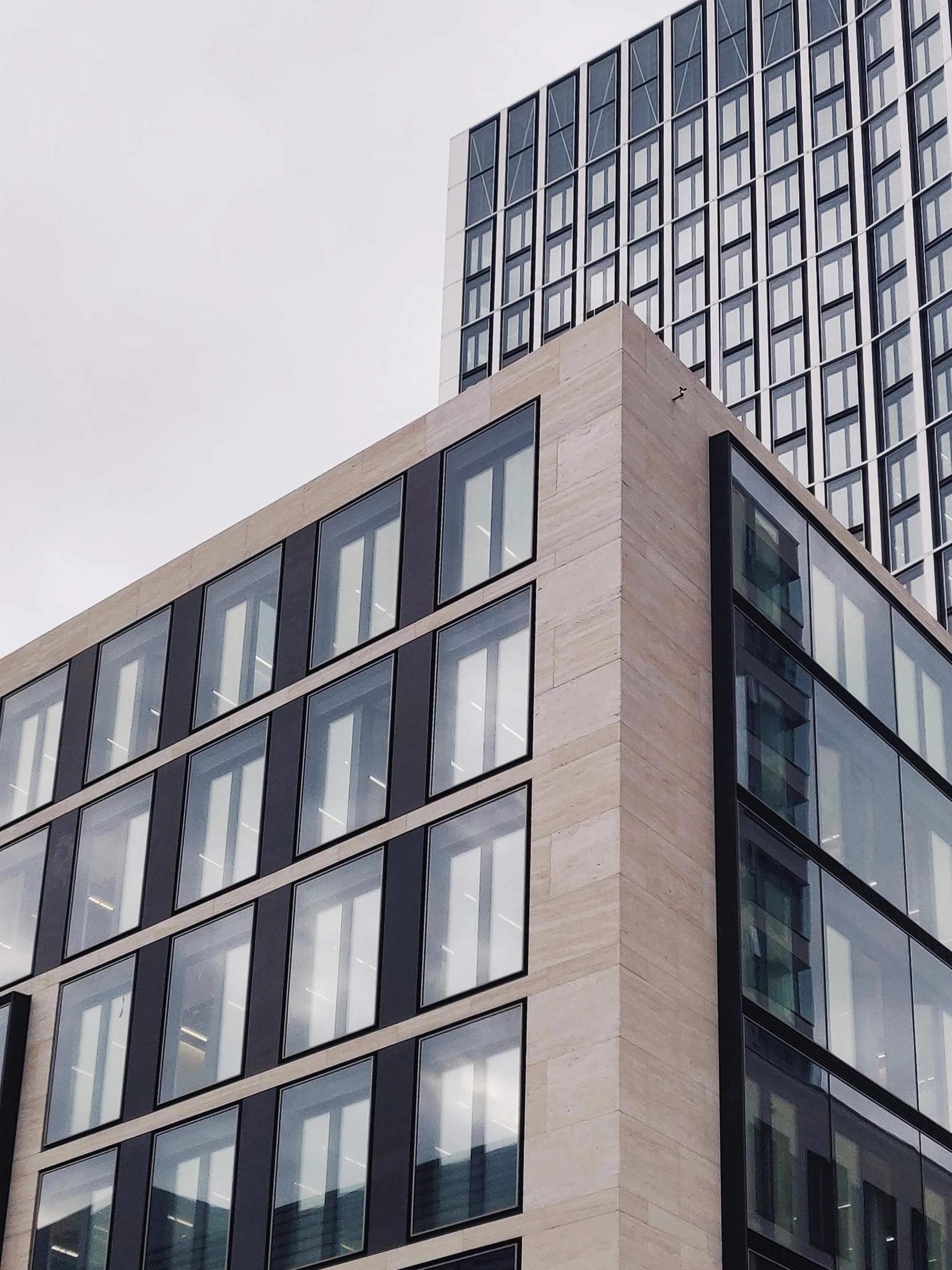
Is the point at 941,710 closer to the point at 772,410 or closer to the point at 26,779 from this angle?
the point at 26,779

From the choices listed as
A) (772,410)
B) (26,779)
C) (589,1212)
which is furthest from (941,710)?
(772,410)

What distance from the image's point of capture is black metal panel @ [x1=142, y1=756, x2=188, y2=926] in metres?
36.0

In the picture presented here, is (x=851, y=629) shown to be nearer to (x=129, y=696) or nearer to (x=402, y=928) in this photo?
(x=402, y=928)

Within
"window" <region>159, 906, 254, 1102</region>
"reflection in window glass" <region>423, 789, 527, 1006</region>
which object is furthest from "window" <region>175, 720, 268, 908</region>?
"reflection in window glass" <region>423, 789, 527, 1006</region>

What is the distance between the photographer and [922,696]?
125 feet

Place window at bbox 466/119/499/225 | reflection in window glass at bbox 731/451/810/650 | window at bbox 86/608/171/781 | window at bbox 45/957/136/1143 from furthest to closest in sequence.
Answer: window at bbox 466/119/499/225 → window at bbox 86/608/171/781 → window at bbox 45/957/136/1143 → reflection in window glass at bbox 731/451/810/650

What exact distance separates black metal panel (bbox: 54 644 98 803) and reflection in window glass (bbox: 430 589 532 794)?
380 inches

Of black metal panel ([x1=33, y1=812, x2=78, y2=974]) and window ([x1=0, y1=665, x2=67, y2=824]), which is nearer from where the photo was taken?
black metal panel ([x1=33, y1=812, x2=78, y2=974])

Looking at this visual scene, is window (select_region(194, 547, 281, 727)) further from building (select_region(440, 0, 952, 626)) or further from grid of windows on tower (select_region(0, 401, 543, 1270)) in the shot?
building (select_region(440, 0, 952, 626))

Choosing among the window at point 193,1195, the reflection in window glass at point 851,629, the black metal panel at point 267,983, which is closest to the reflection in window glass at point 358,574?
the black metal panel at point 267,983

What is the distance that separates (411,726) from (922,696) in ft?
35.6

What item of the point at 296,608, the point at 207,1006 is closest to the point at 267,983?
the point at 207,1006

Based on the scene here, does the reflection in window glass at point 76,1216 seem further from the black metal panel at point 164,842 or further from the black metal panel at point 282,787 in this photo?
the black metal panel at point 282,787

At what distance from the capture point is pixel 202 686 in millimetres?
37875
